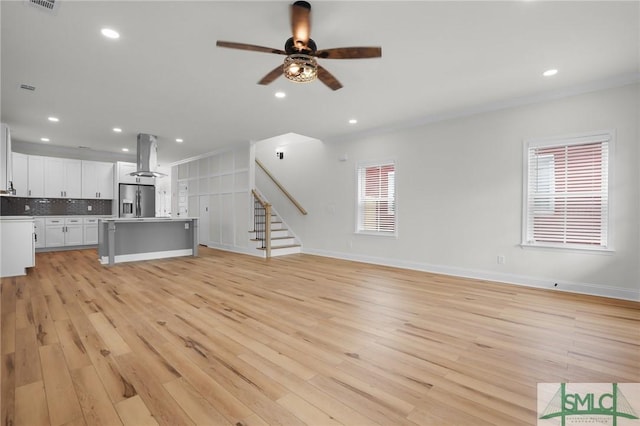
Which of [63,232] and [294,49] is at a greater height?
[294,49]

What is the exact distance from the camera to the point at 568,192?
13.2 ft

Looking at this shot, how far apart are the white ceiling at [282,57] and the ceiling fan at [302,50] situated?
17 cm

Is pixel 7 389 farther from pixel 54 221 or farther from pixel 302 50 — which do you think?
pixel 54 221

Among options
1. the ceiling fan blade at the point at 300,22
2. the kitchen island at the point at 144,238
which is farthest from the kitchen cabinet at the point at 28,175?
the ceiling fan blade at the point at 300,22

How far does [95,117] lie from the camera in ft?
17.5

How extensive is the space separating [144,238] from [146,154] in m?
1.91

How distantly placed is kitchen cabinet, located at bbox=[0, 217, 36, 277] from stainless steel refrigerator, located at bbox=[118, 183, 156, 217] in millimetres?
3211

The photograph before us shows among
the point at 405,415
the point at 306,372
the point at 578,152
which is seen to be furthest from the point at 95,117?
the point at 578,152

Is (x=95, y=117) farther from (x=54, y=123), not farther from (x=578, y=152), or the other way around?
(x=578, y=152)

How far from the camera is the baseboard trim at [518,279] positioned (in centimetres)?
368

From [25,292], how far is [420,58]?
5680mm

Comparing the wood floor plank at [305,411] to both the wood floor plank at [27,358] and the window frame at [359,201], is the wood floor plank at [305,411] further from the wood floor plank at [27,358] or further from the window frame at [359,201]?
the window frame at [359,201]

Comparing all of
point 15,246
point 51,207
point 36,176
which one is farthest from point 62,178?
point 15,246

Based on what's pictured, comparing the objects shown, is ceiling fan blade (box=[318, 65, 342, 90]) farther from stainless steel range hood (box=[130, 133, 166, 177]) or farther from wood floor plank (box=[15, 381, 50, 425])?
stainless steel range hood (box=[130, 133, 166, 177])
